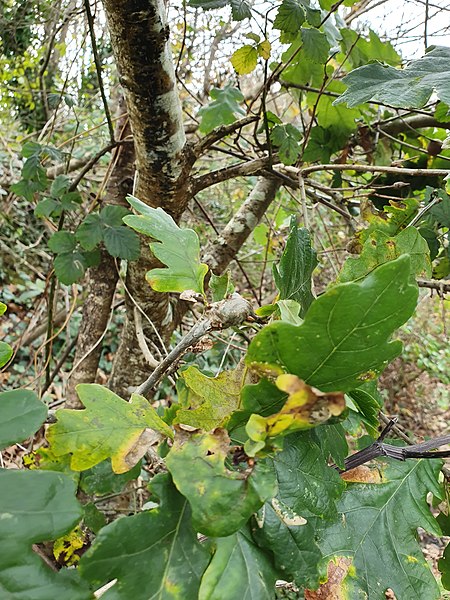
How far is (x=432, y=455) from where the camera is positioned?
0.47 m

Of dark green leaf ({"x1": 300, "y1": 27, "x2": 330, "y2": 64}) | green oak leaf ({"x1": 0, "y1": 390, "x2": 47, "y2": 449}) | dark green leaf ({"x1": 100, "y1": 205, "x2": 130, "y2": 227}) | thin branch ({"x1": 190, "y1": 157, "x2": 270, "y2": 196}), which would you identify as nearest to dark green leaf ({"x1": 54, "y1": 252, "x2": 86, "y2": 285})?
dark green leaf ({"x1": 100, "y1": 205, "x2": 130, "y2": 227})

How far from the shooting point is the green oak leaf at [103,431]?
37cm

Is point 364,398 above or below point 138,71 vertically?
below

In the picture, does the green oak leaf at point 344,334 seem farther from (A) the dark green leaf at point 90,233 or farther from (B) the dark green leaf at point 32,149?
(B) the dark green leaf at point 32,149

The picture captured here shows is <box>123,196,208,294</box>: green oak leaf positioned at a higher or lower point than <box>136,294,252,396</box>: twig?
higher

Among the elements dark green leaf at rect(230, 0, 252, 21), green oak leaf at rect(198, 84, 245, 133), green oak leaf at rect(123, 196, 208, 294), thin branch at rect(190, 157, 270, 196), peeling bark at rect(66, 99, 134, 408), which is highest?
dark green leaf at rect(230, 0, 252, 21)

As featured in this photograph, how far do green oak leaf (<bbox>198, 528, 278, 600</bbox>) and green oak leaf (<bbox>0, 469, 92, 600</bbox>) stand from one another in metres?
0.08

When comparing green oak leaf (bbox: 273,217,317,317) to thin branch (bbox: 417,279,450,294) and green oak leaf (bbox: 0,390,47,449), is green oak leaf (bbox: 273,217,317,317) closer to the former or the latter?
green oak leaf (bbox: 0,390,47,449)

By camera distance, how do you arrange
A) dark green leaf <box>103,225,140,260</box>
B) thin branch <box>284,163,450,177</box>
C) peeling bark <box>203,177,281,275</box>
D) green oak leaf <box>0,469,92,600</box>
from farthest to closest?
1. peeling bark <box>203,177,281,275</box>
2. dark green leaf <box>103,225,140,260</box>
3. thin branch <box>284,163,450,177</box>
4. green oak leaf <box>0,469,92,600</box>

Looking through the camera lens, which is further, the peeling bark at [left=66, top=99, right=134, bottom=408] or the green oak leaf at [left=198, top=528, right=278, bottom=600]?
the peeling bark at [left=66, top=99, right=134, bottom=408]

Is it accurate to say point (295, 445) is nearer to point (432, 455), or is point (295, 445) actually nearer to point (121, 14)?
point (432, 455)

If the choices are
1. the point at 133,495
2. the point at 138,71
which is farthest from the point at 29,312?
the point at 138,71

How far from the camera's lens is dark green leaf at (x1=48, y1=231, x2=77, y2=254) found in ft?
Answer: 3.91

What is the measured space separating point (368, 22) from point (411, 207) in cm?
176
